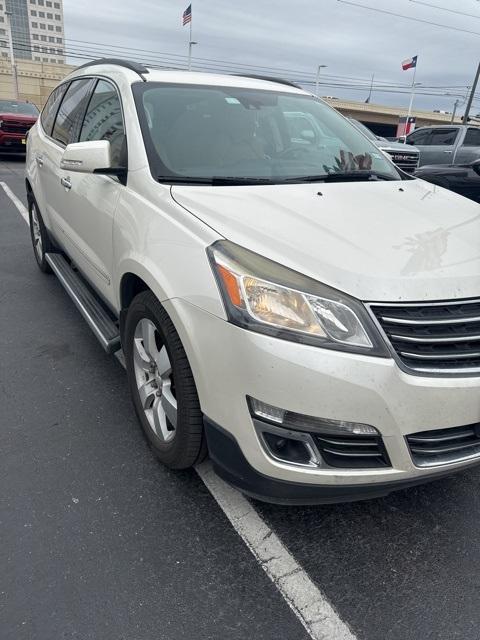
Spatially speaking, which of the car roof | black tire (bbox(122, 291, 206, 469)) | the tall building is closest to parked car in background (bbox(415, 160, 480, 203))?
the car roof

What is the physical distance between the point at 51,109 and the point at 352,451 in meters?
4.30

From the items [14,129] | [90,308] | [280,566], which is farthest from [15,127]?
[280,566]

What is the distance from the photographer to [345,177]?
9.60ft

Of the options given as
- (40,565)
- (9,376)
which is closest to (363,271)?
(40,565)

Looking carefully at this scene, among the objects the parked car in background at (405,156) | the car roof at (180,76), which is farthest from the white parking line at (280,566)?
the parked car in background at (405,156)

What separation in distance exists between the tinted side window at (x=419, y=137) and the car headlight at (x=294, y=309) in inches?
490

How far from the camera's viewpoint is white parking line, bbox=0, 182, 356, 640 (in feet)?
5.78

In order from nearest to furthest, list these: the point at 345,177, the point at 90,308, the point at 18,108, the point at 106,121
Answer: the point at 345,177
the point at 106,121
the point at 90,308
the point at 18,108

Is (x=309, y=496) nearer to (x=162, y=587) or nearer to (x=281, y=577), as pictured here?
(x=281, y=577)

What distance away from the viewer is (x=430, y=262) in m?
1.95

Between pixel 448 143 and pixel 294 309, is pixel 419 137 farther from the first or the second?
pixel 294 309

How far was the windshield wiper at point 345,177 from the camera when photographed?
2.82 meters

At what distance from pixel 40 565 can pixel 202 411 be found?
2.76 ft

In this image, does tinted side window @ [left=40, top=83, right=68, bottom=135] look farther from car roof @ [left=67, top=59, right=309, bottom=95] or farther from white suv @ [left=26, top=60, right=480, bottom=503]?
white suv @ [left=26, top=60, right=480, bottom=503]
